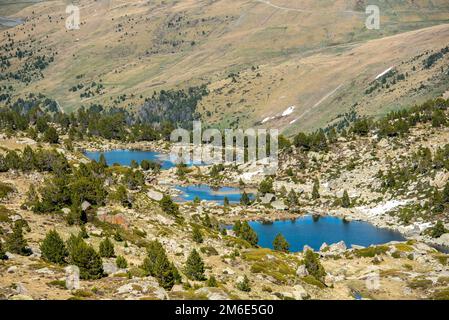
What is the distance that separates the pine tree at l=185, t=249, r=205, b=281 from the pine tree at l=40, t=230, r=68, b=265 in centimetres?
1244

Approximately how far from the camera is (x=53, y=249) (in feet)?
186

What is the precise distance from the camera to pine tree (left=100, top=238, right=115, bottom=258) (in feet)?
201

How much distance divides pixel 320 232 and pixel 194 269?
8040 centimetres

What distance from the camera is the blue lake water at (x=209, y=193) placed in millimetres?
171125

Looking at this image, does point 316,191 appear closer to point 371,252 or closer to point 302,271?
point 371,252

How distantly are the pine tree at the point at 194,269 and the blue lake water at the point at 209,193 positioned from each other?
102449mm

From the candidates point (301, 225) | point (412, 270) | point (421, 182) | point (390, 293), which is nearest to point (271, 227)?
point (301, 225)

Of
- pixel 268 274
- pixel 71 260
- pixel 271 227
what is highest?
pixel 71 260

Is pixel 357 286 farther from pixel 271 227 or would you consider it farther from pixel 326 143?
pixel 326 143

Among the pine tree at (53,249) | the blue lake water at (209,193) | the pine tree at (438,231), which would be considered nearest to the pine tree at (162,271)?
the pine tree at (53,249)

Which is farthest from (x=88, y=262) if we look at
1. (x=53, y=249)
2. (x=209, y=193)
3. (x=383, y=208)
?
(x=209, y=193)

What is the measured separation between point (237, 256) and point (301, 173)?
10926 cm

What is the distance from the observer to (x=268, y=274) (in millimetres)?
69875

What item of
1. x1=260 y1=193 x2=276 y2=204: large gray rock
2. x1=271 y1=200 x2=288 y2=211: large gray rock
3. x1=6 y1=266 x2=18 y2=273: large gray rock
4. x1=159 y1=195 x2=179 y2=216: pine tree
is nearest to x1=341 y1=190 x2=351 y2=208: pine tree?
x1=271 y1=200 x2=288 y2=211: large gray rock
